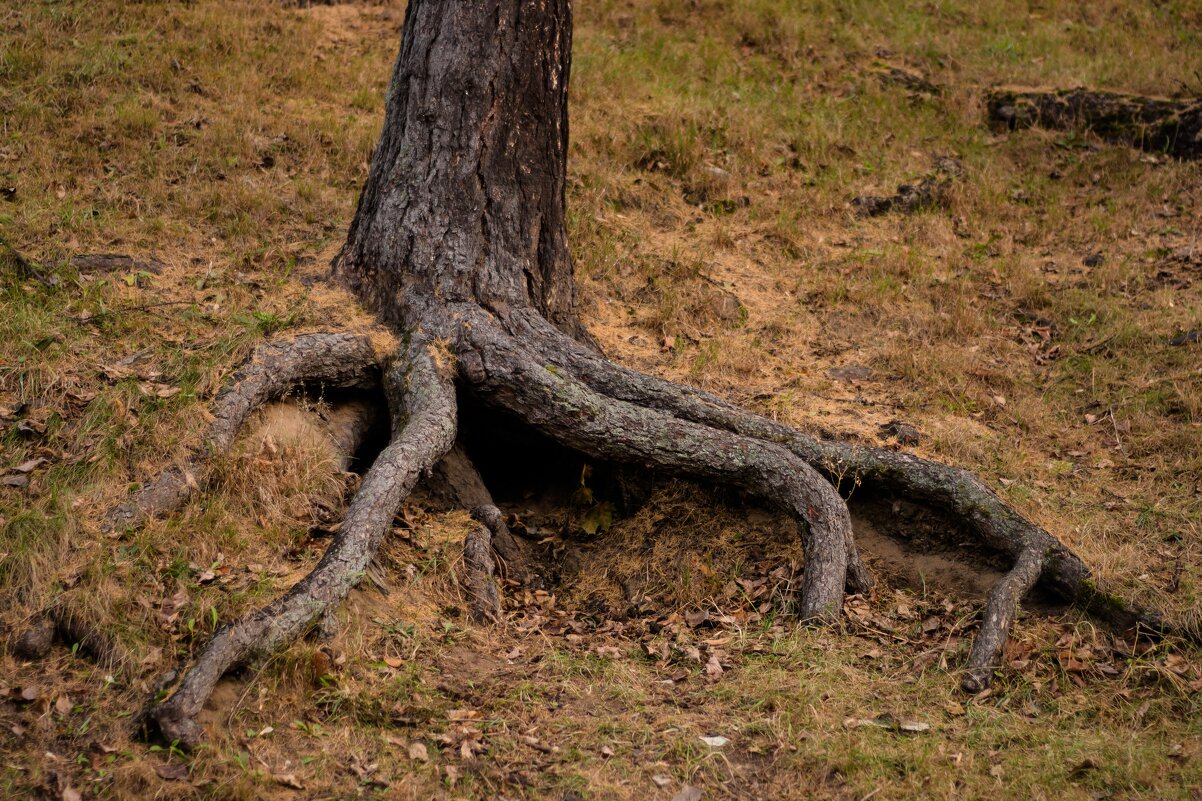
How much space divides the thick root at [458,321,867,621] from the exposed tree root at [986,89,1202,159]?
7.14 meters

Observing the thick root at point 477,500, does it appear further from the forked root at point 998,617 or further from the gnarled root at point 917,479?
the forked root at point 998,617

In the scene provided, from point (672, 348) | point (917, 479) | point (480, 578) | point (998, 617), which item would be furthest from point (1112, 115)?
point (480, 578)

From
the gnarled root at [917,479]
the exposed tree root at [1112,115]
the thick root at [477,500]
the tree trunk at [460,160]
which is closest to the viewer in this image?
the gnarled root at [917,479]

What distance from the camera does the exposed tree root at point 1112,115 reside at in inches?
411

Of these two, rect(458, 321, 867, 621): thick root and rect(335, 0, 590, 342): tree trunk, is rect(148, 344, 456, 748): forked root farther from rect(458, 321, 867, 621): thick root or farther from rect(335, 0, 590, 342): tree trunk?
rect(335, 0, 590, 342): tree trunk

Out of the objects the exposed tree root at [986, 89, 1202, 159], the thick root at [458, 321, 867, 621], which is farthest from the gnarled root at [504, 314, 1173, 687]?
the exposed tree root at [986, 89, 1202, 159]

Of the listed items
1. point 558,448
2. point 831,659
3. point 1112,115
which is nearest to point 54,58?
point 558,448

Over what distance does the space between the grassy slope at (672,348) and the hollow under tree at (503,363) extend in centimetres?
28

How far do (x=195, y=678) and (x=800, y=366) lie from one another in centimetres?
506

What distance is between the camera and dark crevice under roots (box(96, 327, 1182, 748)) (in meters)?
5.30

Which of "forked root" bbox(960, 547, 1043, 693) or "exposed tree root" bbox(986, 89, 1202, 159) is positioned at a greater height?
"exposed tree root" bbox(986, 89, 1202, 159)

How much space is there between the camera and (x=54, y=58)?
9172 millimetres

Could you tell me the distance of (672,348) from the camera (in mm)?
7711

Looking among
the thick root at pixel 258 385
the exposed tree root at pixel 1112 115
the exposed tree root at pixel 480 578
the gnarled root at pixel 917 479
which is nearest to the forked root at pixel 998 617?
the gnarled root at pixel 917 479
